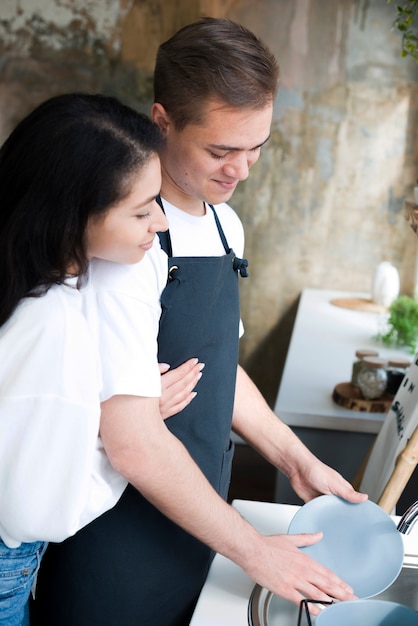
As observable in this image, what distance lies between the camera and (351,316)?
3697mm

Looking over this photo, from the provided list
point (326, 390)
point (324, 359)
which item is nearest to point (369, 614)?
point (326, 390)

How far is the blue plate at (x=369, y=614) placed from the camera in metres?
1.01

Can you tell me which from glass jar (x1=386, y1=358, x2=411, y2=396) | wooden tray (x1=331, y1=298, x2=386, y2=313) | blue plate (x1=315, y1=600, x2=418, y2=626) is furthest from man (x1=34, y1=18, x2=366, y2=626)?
wooden tray (x1=331, y1=298, x2=386, y2=313)

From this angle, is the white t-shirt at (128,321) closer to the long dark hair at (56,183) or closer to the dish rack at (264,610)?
the long dark hair at (56,183)

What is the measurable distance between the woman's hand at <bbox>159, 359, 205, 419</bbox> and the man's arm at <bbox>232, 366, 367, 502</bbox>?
21cm

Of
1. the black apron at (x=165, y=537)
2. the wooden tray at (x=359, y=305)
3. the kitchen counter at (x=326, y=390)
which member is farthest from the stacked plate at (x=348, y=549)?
the wooden tray at (x=359, y=305)

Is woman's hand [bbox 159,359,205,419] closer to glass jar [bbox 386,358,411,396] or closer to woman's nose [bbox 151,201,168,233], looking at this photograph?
woman's nose [bbox 151,201,168,233]

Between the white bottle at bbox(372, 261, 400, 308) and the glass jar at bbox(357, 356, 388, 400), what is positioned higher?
the white bottle at bbox(372, 261, 400, 308)

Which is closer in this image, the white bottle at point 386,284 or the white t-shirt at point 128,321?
the white t-shirt at point 128,321

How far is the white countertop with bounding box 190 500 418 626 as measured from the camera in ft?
3.69

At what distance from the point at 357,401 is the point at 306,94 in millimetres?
2106

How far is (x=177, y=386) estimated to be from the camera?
4.33 ft

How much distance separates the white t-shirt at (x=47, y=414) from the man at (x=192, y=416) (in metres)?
0.07

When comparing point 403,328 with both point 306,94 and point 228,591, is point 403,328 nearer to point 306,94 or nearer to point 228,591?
point 306,94
